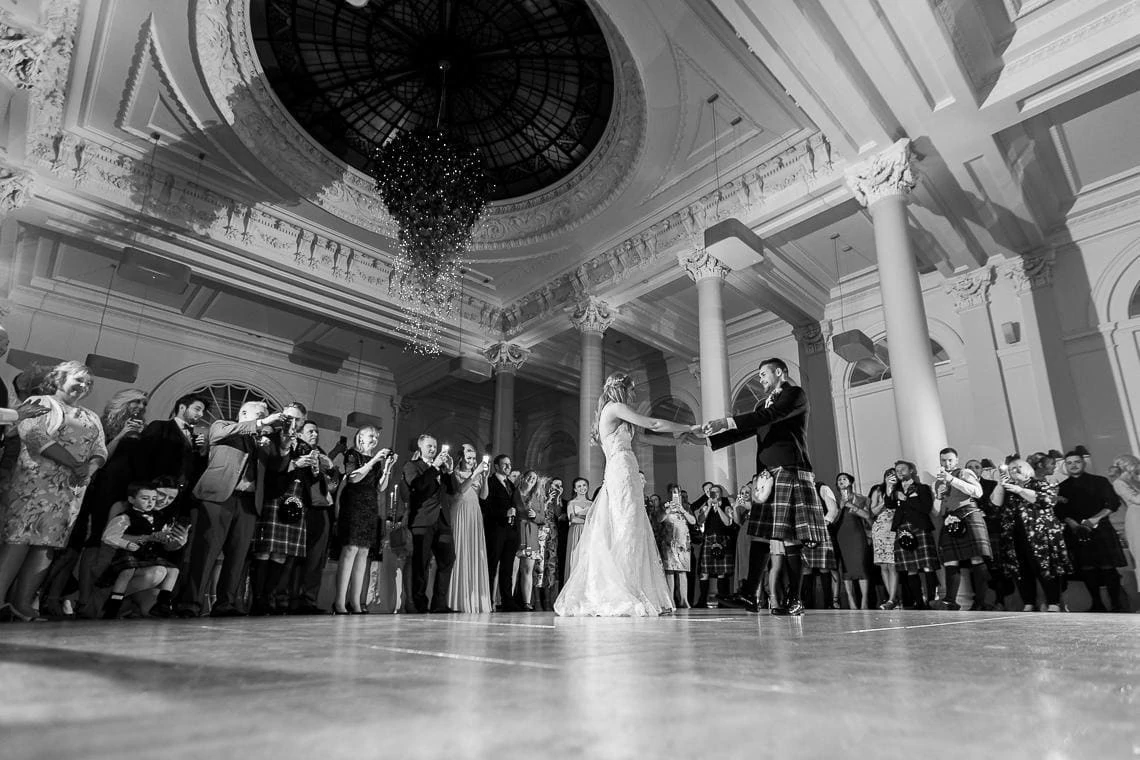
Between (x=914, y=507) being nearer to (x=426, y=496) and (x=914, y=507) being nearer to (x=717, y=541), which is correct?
(x=717, y=541)

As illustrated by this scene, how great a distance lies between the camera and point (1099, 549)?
571 centimetres

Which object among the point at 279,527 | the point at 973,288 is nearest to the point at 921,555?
the point at 279,527

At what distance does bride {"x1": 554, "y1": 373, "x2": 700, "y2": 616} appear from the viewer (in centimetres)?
393

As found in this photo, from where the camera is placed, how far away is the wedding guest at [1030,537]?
19.0 feet

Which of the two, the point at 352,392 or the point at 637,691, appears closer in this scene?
the point at 637,691

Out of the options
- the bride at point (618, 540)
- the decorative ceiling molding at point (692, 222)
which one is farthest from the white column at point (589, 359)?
the bride at point (618, 540)

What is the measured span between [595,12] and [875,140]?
3.93m

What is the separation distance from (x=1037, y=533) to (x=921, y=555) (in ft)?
3.50

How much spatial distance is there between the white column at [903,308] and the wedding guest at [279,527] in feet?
20.9

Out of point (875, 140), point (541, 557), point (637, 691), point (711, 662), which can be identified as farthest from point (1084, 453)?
point (637, 691)

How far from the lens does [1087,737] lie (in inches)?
Result: 20.3

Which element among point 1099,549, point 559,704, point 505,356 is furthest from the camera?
point 505,356

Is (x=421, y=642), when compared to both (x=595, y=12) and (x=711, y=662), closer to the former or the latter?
(x=711, y=662)

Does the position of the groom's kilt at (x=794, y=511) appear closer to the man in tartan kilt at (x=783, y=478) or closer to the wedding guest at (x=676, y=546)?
the man in tartan kilt at (x=783, y=478)
